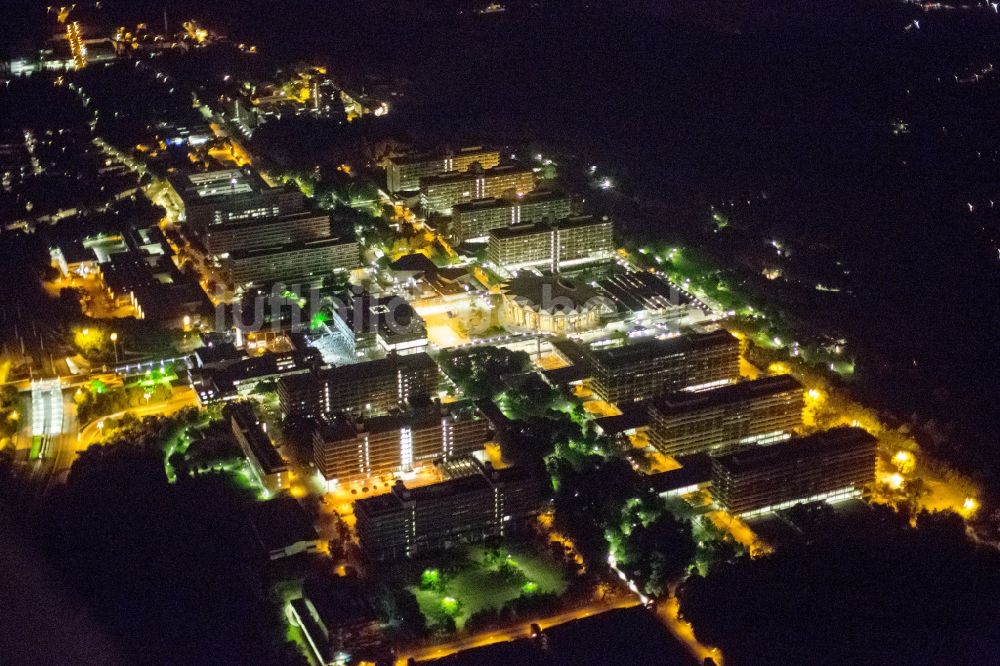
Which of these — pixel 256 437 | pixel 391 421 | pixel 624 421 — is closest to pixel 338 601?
pixel 391 421

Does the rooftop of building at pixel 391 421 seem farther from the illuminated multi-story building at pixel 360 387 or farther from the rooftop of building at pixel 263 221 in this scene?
the rooftop of building at pixel 263 221

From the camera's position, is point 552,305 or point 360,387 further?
point 552,305

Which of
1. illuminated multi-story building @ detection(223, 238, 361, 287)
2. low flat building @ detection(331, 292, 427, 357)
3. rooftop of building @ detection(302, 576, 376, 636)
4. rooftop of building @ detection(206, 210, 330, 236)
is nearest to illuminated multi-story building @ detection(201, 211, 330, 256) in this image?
rooftop of building @ detection(206, 210, 330, 236)

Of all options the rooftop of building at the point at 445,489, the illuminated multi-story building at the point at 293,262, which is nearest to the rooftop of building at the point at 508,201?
the illuminated multi-story building at the point at 293,262

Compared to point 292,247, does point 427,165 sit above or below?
above

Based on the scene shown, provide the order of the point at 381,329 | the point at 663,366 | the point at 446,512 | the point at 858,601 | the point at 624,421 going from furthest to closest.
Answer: the point at 381,329 < the point at 663,366 < the point at 624,421 < the point at 446,512 < the point at 858,601

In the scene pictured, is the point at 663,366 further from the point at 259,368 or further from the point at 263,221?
the point at 263,221

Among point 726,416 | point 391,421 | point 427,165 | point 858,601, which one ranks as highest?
point 427,165

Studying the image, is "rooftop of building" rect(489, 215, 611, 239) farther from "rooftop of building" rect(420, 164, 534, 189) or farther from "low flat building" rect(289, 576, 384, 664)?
"low flat building" rect(289, 576, 384, 664)
